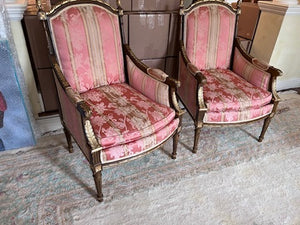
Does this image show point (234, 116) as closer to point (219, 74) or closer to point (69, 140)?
point (219, 74)

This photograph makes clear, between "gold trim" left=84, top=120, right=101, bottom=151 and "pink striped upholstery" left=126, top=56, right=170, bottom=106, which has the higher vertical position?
"pink striped upholstery" left=126, top=56, right=170, bottom=106

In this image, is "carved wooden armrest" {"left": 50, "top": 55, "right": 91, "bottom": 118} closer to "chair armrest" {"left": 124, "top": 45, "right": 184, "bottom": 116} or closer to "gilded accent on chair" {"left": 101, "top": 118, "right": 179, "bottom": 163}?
"gilded accent on chair" {"left": 101, "top": 118, "right": 179, "bottom": 163}

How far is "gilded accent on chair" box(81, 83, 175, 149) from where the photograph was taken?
1.31 meters

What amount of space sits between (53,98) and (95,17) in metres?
0.76

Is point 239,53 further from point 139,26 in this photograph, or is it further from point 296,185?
point 296,185

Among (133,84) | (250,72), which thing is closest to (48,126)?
(133,84)

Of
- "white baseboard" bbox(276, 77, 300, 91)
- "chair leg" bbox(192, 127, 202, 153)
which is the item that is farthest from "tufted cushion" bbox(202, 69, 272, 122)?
"white baseboard" bbox(276, 77, 300, 91)

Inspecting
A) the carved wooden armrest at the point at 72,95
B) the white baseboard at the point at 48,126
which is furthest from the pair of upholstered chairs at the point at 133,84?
the white baseboard at the point at 48,126

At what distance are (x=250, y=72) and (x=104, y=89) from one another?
1.17m

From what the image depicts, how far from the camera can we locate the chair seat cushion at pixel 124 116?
131 cm

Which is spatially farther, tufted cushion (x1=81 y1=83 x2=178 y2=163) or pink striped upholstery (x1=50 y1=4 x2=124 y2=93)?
pink striped upholstery (x1=50 y1=4 x2=124 y2=93)

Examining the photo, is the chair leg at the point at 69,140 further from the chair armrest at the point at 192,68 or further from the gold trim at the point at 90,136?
the chair armrest at the point at 192,68

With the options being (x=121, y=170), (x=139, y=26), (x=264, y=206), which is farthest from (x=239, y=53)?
(x=121, y=170)

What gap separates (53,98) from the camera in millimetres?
1960
